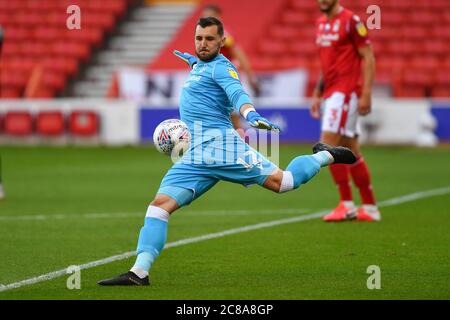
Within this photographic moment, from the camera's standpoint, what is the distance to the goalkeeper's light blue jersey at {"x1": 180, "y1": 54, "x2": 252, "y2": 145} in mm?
7070

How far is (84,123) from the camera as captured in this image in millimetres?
22672

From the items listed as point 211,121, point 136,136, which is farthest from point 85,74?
point 211,121

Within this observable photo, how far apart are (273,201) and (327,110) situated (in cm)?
232

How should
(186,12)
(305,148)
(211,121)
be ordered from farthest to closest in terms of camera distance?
1. (186,12)
2. (305,148)
3. (211,121)

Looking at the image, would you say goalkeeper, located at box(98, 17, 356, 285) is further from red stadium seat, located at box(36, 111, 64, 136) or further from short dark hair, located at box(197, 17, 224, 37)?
red stadium seat, located at box(36, 111, 64, 136)

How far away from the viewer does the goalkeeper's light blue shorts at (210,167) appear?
703 cm

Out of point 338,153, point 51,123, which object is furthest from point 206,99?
point 51,123

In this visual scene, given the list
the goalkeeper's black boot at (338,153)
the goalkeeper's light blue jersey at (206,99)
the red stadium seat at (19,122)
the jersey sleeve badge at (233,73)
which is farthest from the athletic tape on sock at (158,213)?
the red stadium seat at (19,122)

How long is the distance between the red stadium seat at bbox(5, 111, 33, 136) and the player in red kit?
1340cm

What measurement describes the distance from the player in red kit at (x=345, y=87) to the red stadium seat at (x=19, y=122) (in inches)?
528

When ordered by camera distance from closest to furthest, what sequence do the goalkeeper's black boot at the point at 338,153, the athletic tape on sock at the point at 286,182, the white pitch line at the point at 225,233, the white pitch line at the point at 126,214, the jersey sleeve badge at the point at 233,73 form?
1. the jersey sleeve badge at the point at 233,73
2. the white pitch line at the point at 225,233
3. the athletic tape on sock at the point at 286,182
4. the goalkeeper's black boot at the point at 338,153
5. the white pitch line at the point at 126,214

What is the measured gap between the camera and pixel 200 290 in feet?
21.8

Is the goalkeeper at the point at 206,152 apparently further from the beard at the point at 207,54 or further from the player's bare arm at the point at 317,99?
the player's bare arm at the point at 317,99
